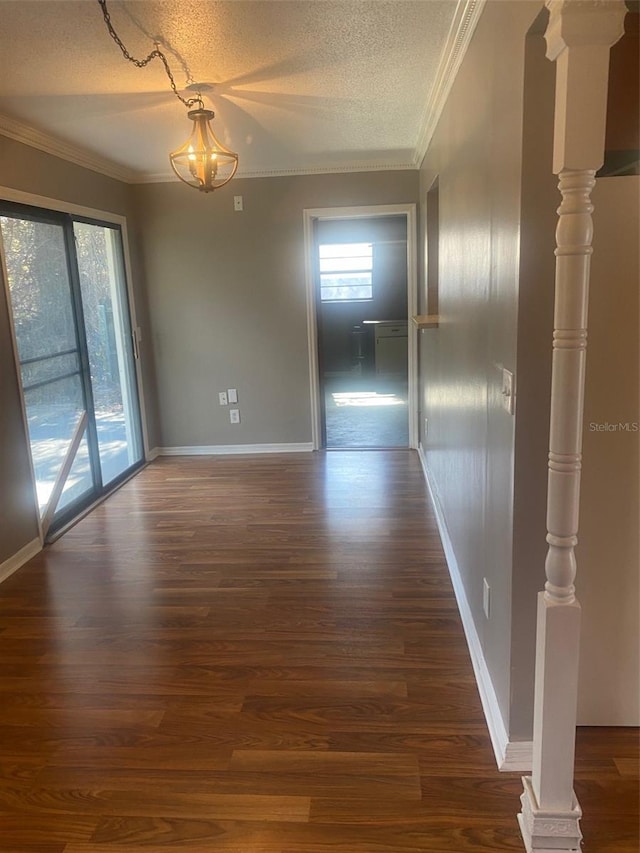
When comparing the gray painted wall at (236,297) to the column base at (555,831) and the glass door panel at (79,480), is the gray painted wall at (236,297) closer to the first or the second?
the glass door panel at (79,480)

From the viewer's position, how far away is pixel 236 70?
273 cm

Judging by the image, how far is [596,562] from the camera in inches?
71.8

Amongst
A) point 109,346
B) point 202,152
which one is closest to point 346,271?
point 109,346

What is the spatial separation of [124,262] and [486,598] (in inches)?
157

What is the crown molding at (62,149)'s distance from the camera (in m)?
3.37

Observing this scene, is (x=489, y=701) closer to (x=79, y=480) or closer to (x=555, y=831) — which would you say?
(x=555, y=831)

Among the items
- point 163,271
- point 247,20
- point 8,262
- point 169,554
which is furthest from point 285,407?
point 247,20

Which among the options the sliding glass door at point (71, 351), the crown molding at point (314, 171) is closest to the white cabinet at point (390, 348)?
the crown molding at point (314, 171)

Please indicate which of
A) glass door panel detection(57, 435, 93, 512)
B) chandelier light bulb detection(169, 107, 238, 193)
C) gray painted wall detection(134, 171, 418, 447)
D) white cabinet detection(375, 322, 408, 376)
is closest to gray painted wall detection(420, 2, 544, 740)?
chandelier light bulb detection(169, 107, 238, 193)

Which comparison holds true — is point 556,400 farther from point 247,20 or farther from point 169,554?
point 169,554

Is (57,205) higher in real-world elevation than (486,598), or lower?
higher

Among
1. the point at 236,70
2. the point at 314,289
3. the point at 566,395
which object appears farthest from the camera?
the point at 314,289

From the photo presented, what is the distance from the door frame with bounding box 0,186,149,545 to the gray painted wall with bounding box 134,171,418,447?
0.80ft

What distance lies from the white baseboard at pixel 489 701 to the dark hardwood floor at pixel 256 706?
38 mm
